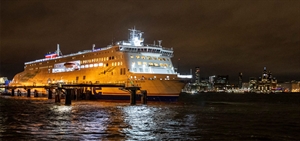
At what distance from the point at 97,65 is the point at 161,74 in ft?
53.7

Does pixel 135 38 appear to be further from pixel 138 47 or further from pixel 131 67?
pixel 131 67

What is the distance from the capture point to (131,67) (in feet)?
192

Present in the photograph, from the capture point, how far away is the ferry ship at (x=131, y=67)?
55750 millimetres

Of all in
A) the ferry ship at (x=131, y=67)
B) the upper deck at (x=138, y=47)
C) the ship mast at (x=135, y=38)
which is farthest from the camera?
the ship mast at (x=135, y=38)

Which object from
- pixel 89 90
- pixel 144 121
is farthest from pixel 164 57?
pixel 144 121

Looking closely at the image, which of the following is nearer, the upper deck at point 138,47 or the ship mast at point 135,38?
the upper deck at point 138,47

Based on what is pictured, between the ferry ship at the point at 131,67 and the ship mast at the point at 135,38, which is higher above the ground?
the ship mast at the point at 135,38

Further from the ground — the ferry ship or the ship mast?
the ship mast

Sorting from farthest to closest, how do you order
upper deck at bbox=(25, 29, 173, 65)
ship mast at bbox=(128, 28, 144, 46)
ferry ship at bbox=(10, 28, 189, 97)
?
ship mast at bbox=(128, 28, 144, 46) → upper deck at bbox=(25, 29, 173, 65) → ferry ship at bbox=(10, 28, 189, 97)

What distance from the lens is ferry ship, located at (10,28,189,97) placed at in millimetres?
55750

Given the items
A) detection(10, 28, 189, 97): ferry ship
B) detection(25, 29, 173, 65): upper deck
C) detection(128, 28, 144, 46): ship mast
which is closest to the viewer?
detection(10, 28, 189, 97): ferry ship

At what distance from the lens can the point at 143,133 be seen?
80.0 feet

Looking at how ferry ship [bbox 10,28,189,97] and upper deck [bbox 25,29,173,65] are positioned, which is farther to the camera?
upper deck [bbox 25,29,173,65]

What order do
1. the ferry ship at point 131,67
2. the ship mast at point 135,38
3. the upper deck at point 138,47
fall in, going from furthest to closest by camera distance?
the ship mast at point 135,38
the upper deck at point 138,47
the ferry ship at point 131,67
